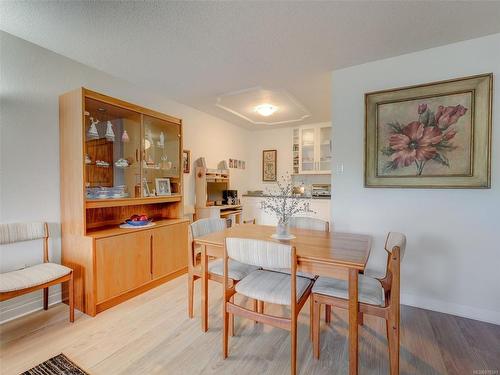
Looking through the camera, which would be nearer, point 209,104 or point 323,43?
point 323,43

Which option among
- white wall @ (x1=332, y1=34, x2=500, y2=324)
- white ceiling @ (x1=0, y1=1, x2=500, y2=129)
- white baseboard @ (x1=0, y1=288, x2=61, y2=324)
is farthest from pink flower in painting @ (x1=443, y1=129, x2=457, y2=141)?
white baseboard @ (x1=0, y1=288, x2=61, y2=324)

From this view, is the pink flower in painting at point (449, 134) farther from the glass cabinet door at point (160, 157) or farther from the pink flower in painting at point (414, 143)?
the glass cabinet door at point (160, 157)

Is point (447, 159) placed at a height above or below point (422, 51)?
below

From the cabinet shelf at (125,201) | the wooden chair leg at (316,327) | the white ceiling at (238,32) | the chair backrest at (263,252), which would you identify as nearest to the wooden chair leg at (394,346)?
the wooden chair leg at (316,327)

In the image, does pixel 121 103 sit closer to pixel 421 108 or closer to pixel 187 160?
pixel 187 160

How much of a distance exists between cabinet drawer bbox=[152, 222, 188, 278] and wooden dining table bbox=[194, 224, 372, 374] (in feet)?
3.22

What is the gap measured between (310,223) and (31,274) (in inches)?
93.1

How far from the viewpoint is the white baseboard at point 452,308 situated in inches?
79.7

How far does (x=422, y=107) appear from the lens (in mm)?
2211

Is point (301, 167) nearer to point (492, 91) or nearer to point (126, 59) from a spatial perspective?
point (492, 91)

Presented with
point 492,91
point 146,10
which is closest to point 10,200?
point 146,10

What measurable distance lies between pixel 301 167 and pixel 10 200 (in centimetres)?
426

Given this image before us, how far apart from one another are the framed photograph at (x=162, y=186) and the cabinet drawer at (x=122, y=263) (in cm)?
58

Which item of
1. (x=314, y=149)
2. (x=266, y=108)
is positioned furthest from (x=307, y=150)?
(x=266, y=108)
